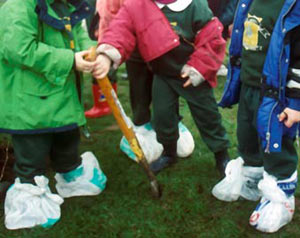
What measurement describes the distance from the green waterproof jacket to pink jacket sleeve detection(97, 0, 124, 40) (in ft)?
1.98

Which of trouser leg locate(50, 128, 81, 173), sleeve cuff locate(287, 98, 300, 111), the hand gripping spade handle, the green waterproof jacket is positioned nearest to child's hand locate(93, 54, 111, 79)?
the hand gripping spade handle

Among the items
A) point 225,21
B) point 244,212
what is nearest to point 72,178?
point 244,212

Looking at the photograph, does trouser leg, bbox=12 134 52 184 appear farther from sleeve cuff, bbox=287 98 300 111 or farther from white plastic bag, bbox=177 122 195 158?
sleeve cuff, bbox=287 98 300 111

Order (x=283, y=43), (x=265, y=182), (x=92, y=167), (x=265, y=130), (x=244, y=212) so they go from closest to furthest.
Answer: (x=283, y=43) → (x=265, y=130) → (x=265, y=182) → (x=244, y=212) → (x=92, y=167)

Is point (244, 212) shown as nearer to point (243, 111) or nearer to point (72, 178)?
point (243, 111)

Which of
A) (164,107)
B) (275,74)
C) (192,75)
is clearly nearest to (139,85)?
(164,107)

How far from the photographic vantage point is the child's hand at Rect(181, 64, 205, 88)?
280 cm

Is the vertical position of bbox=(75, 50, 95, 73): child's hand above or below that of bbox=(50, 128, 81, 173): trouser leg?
above

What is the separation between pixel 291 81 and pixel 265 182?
0.66 metres

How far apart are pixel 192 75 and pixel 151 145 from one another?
0.95 m

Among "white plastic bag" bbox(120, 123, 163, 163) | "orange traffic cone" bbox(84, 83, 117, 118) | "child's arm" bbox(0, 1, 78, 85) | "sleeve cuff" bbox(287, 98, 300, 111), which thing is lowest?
"orange traffic cone" bbox(84, 83, 117, 118)

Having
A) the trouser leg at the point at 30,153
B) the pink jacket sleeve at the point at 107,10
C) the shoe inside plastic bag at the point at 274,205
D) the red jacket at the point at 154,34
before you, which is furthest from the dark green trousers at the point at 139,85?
the shoe inside plastic bag at the point at 274,205

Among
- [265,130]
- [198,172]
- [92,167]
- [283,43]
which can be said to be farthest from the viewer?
[198,172]

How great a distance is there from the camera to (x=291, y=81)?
2232mm
